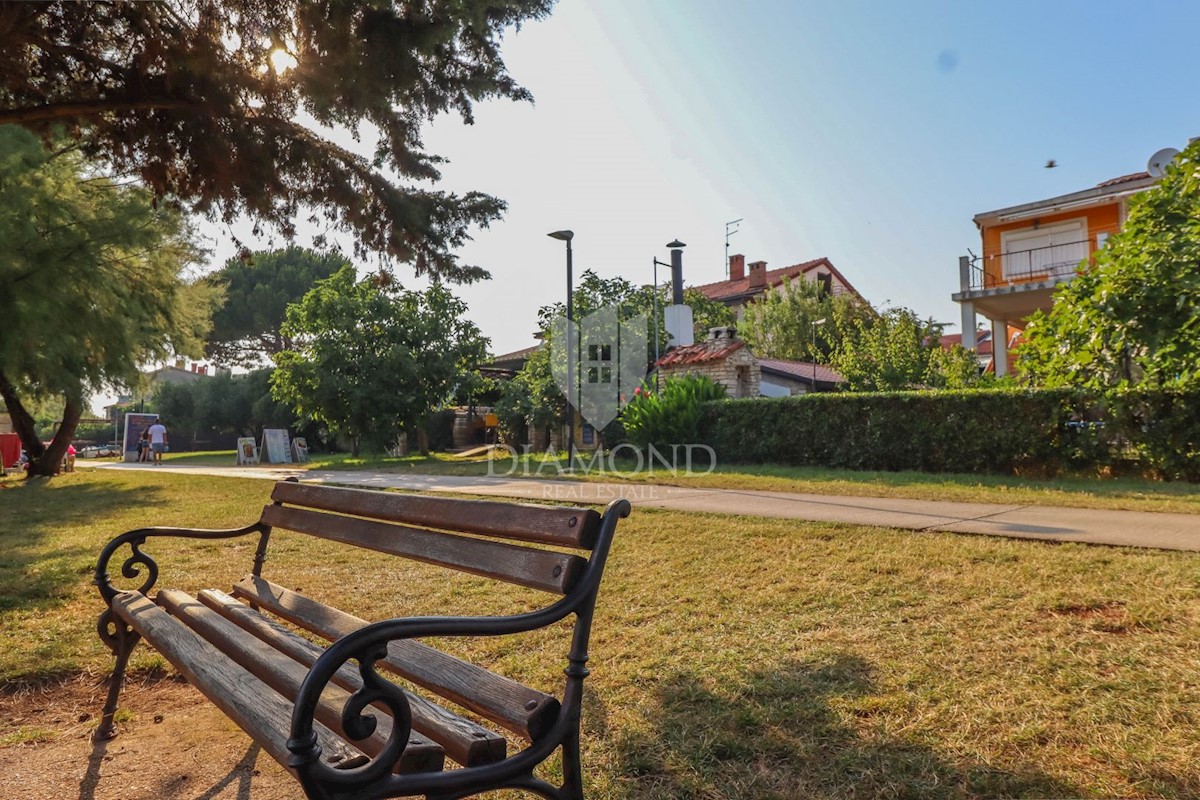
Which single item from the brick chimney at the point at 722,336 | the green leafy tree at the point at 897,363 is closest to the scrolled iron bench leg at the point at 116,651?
the brick chimney at the point at 722,336

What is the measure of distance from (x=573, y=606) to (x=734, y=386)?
16443 mm

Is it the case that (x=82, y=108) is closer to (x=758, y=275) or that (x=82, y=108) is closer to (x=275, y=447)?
(x=275, y=447)

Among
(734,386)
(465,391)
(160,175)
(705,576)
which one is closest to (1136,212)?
(734,386)

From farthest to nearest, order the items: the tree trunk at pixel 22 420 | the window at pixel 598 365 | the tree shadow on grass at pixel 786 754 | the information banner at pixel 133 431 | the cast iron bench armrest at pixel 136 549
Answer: the information banner at pixel 133 431, the window at pixel 598 365, the tree trunk at pixel 22 420, the cast iron bench armrest at pixel 136 549, the tree shadow on grass at pixel 786 754

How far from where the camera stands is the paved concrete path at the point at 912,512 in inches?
226

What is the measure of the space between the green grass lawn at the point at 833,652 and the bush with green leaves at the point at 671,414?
1001cm

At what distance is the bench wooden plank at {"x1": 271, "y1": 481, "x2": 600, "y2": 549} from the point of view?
6.22 feet

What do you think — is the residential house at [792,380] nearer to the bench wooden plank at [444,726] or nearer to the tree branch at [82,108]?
the tree branch at [82,108]

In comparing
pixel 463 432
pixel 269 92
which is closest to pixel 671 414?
pixel 269 92

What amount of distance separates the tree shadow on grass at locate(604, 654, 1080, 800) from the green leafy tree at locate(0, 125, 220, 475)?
18.2 feet

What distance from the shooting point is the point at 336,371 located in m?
22.9

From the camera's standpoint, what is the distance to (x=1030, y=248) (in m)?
26.2

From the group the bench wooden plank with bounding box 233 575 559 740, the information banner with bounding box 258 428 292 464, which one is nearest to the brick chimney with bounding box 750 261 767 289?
the information banner with bounding box 258 428 292 464

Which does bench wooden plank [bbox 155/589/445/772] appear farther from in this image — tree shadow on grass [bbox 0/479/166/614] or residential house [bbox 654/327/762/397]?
residential house [bbox 654/327/762/397]
